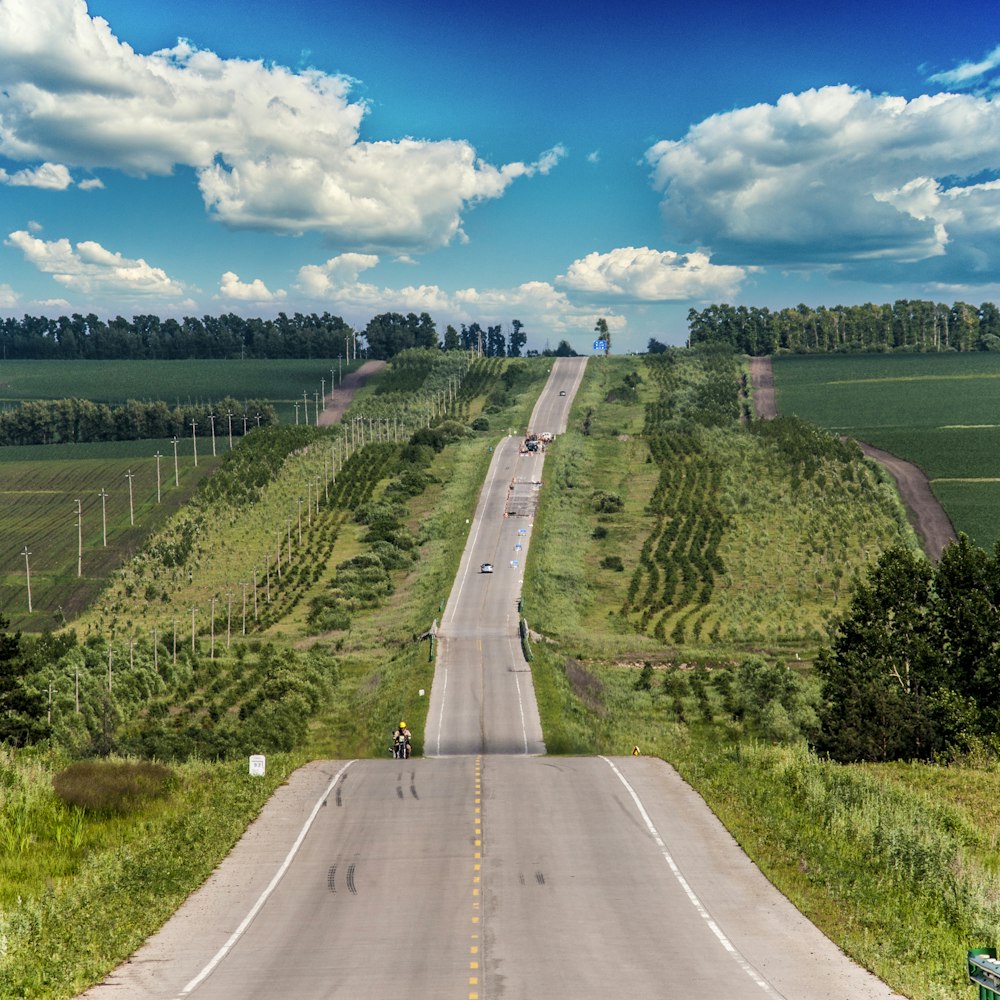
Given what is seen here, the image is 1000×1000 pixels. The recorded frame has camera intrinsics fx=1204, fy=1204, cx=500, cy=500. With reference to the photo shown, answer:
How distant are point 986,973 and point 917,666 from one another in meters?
48.7

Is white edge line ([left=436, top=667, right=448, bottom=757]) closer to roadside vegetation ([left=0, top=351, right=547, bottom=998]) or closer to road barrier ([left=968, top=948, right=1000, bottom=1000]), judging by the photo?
roadside vegetation ([left=0, top=351, right=547, bottom=998])

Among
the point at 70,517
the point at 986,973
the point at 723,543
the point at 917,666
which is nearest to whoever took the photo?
the point at 986,973

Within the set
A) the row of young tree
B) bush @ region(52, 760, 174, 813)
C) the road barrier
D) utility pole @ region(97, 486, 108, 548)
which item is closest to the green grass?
the row of young tree

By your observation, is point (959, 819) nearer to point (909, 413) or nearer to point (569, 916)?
point (569, 916)

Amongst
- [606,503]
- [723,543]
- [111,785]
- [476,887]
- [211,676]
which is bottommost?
[211,676]

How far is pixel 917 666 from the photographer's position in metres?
60.5

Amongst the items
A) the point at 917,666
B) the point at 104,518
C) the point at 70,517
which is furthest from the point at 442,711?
the point at 70,517

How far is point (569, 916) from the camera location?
24500mm

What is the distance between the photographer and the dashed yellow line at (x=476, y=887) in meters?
20.6

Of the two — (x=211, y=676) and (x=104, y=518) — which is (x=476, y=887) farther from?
(x=104, y=518)

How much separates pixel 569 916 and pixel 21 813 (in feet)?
52.6

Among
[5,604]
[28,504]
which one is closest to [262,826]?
[5,604]

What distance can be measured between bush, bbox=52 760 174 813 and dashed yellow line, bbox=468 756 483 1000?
942 centimetres

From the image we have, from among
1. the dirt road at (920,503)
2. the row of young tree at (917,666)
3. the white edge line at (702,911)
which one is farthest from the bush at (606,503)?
the white edge line at (702,911)
